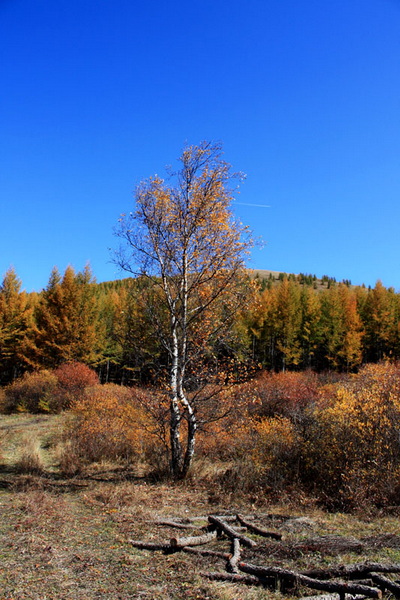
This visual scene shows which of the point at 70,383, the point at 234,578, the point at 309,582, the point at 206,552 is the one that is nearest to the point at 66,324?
the point at 70,383

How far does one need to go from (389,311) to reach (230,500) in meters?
45.9

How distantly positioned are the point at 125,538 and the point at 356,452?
5403 millimetres

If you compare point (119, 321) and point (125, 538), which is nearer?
point (125, 538)

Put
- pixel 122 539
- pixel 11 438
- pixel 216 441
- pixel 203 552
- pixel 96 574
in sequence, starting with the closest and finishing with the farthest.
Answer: pixel 96 574
pixel 203 552
pixel 122 539
pixel 216 441
pixel 11 438

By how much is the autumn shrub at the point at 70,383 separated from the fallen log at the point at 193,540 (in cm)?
1690

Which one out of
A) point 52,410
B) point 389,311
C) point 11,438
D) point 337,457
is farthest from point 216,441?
point 389,311

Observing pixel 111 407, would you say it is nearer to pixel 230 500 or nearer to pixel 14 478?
pixel 14 478

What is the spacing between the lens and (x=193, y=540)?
235 inches

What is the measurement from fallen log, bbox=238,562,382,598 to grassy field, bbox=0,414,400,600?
166mm

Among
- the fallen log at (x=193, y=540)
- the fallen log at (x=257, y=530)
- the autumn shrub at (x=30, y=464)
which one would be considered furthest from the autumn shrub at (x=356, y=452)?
the autumn shrub at (x=30, y=464)

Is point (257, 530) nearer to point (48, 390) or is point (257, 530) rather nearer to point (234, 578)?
point (234, 578)

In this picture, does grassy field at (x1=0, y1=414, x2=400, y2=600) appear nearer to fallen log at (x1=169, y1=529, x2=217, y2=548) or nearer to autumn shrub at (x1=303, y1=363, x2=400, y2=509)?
fallen log at (x1=169, y1=529, x2=217, y2=548)

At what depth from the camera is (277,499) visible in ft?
27.7

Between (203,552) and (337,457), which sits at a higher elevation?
(337,457)
